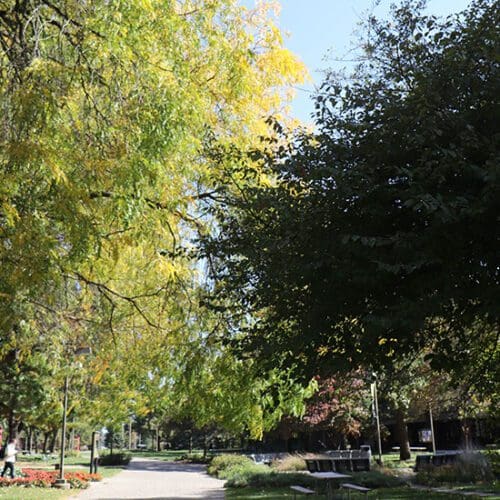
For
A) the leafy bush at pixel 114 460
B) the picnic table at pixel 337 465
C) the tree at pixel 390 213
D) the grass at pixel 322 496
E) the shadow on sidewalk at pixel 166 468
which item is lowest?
the shadow on sidewalk at pixel 166 468

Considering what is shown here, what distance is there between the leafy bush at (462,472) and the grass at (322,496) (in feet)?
7.77

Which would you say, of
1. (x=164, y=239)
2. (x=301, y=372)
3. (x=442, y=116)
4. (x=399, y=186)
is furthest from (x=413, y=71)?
(x=164, y=239)

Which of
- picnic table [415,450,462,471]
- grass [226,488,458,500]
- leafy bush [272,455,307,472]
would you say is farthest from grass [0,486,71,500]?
A: picnic table [415,450,462,471]

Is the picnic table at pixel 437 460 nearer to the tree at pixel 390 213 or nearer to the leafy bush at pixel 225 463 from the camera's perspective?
the leafy bush at pixel 225 463

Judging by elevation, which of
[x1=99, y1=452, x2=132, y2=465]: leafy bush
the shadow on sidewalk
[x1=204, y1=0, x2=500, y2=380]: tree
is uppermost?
[x1=204, y1=0, x2=500, y2=380]: tree

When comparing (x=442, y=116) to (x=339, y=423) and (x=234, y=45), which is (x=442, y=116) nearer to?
(x=234, y=45)

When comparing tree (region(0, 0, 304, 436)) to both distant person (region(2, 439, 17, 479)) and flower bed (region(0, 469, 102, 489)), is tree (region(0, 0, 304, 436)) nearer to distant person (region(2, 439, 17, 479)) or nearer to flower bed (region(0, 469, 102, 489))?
flower bed (region(0, 469, 102, 489))

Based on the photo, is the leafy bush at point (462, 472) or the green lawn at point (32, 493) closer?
the green lawn at point (32, 493)

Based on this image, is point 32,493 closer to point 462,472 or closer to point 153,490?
point 153,490

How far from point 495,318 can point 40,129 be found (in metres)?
4.65

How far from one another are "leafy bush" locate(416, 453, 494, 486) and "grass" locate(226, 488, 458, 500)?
2.37 m

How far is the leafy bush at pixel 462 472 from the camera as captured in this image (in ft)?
66.0

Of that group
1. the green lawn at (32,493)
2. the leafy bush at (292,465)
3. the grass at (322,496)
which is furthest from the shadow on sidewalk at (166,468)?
the green lawn at (32,493)

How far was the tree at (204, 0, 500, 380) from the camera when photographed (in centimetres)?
552
